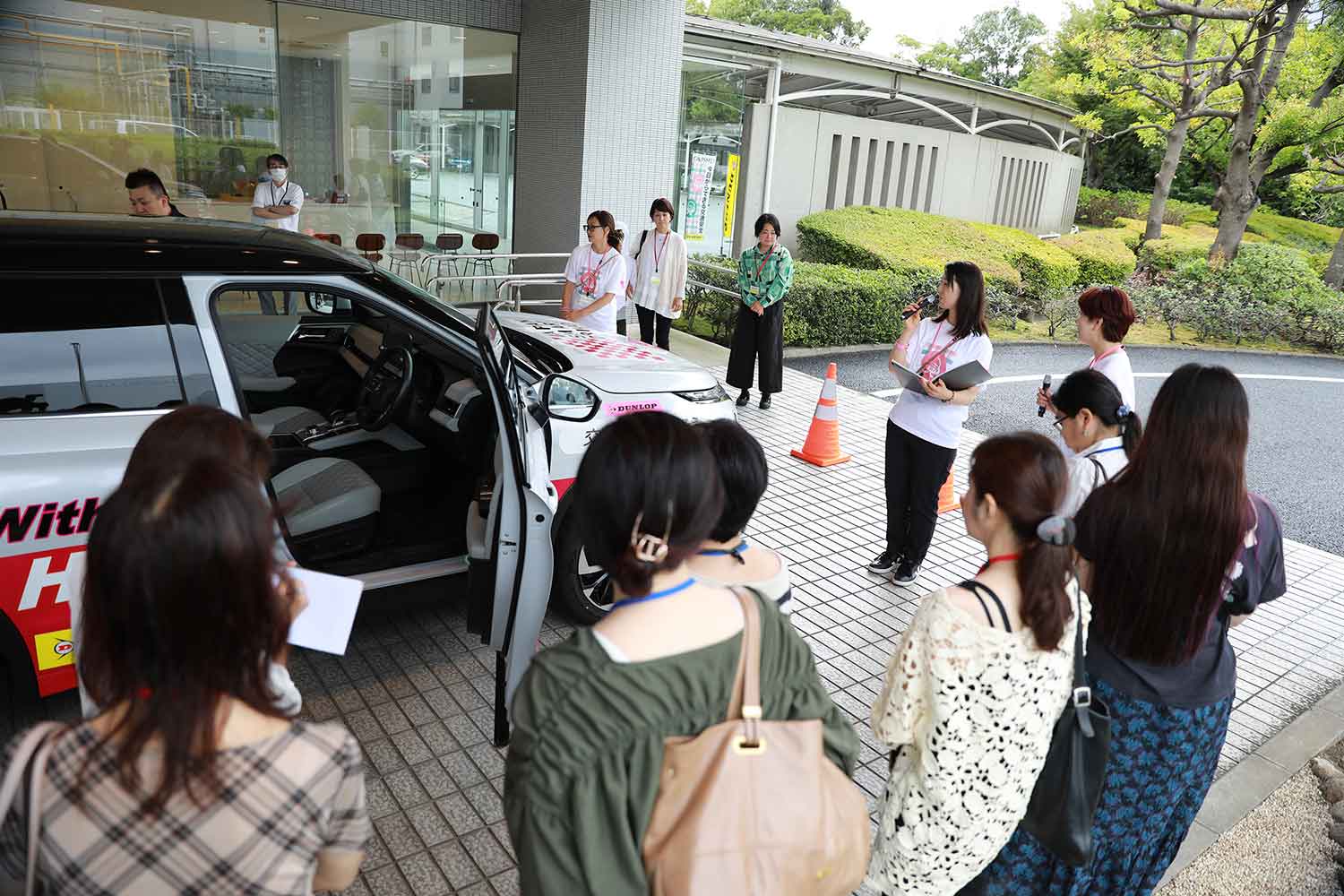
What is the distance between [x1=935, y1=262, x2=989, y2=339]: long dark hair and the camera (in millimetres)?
4762

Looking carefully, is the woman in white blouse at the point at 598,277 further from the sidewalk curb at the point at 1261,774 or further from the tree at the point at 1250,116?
the tree at the point at 1250,116

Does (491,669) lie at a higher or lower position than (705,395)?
lower

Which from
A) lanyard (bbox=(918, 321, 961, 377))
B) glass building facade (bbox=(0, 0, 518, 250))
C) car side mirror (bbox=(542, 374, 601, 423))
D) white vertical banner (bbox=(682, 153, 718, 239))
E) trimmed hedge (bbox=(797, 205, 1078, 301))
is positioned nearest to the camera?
car side mirror (bbox=(542, 374, 601, 423))

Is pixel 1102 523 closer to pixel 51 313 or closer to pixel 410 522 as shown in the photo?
pixel 410 522

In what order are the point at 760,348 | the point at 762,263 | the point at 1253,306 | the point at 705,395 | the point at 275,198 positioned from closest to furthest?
the point at 705,395, the point at 762,263, the point at 760,348, the point at 275,198, the point at 1253,306

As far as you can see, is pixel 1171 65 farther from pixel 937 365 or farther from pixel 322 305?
pixel 322 305

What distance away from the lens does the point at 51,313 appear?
3.14m

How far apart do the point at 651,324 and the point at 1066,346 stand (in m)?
8.65

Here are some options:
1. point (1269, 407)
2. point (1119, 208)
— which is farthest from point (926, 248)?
point (1119, 208)

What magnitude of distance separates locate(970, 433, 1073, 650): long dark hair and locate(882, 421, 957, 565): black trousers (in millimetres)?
2837

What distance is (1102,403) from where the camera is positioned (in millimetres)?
3354

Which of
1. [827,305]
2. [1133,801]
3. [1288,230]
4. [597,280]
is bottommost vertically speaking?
[1133,801]

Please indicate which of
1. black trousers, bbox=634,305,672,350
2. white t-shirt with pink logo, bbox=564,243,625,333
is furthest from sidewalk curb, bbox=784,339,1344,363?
white t-shirt with pink logo, bbox=564,243,625,333

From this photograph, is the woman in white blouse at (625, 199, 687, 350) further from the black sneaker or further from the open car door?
the open car door
